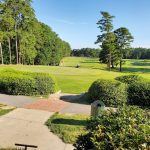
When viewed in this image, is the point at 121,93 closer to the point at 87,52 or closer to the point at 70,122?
the point at 70,122

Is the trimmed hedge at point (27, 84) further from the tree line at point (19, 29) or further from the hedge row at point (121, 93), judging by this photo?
the tree line at point (19, 29)

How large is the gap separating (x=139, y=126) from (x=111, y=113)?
107 cm

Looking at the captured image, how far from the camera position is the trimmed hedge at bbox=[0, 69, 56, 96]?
1928cm

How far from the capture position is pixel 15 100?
17547 millimetres

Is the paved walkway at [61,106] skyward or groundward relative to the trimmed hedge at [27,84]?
groundward

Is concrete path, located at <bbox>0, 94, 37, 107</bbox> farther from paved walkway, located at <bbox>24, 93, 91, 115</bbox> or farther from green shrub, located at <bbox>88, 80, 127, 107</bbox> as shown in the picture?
green shrub, located at <bbox>88, 80, 127, 107</bbox>

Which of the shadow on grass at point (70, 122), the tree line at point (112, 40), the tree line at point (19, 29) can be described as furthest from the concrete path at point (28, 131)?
the tree line at point (112, 40)

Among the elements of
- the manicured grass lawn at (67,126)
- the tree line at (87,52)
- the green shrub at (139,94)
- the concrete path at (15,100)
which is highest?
the tree line at (87,52)

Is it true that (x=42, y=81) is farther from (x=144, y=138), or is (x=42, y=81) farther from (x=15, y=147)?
(x=144, y=138)

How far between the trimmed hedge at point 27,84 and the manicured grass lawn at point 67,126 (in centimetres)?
546

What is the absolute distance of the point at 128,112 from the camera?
6461 millimetres

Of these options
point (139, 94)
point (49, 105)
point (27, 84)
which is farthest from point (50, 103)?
point (139, 94)

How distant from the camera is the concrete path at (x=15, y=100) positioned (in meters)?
16.7

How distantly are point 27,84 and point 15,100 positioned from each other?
6.59 feet
